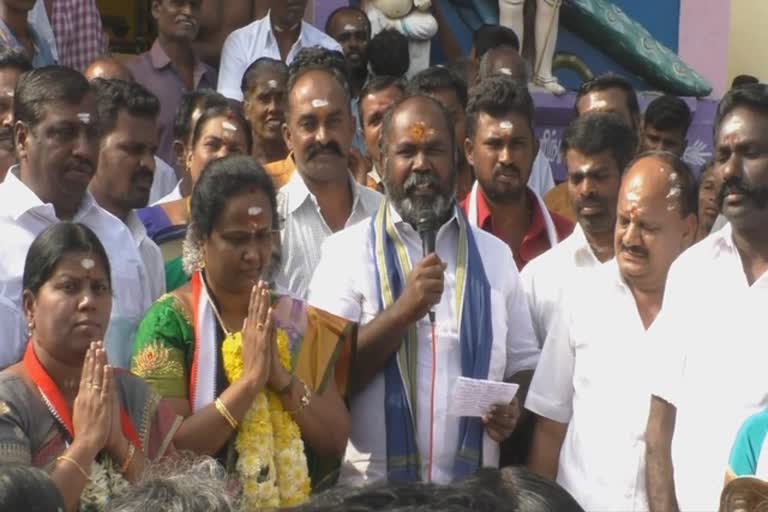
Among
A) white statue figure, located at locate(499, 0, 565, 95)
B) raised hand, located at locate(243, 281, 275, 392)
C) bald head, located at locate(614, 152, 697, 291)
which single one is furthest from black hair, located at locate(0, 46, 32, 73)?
white statue figure, located at locate(499, 0, 565, 95)

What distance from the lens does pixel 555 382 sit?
5.37m

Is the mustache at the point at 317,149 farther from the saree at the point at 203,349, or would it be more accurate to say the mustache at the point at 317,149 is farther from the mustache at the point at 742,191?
the mustache at the point at 742,191

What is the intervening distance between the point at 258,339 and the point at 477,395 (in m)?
0.76

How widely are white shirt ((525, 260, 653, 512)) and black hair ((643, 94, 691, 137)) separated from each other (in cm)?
251

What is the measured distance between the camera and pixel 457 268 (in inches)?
210

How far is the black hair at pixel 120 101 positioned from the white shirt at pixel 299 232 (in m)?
0.59

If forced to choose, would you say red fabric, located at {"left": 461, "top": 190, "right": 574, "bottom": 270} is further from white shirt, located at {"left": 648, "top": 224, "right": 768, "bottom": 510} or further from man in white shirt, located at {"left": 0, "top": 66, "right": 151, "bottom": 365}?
man in white shirt, located at {"left": 0, "top": 66, "right": 151, "bottom": 365}

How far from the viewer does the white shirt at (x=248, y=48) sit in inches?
304

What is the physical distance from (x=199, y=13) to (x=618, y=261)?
10.0ft

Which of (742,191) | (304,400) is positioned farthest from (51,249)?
(742,191)

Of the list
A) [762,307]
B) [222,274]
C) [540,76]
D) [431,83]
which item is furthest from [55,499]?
[540,76]

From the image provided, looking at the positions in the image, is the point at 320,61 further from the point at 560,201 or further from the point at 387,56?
the point at 387,56

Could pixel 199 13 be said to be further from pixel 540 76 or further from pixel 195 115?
pixel 540 76

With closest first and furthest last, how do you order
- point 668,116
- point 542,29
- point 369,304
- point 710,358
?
point 710,358
point 369,304
point 668,116
point 542,29
